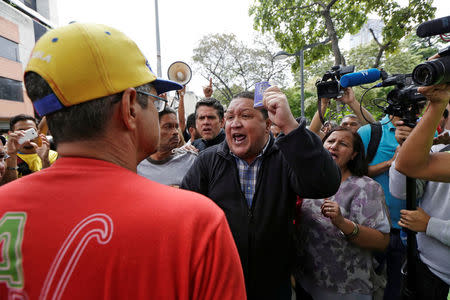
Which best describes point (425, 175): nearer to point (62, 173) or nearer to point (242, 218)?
point (242, 218)

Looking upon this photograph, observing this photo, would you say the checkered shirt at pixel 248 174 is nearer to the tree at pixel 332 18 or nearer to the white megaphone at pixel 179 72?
the white megaphone at pixel 179 72

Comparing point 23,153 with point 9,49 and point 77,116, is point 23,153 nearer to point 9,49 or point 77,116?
point 77,116

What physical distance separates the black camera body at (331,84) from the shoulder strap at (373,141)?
0.99 m

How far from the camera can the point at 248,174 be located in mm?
1979

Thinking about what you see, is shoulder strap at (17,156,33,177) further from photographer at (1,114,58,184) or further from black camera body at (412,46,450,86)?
black camera body at (412,46,450,86)

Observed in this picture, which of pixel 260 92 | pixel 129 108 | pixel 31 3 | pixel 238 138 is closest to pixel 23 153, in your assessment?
pixel 238 138

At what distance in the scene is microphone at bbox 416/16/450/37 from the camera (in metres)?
1.28

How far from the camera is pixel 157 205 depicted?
0.72m

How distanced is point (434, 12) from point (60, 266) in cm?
948

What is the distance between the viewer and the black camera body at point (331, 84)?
2271mm

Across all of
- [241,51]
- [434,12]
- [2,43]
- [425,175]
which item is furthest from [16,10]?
[425,175]

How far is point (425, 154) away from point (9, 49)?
2689 cm

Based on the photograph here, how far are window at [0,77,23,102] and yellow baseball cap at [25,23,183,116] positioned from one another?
25292 mm

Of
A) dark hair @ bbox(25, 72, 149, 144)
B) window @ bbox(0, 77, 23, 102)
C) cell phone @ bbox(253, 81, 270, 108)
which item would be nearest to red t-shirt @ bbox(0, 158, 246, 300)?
dark hair @ bbox(25, 72, 149, 144)
